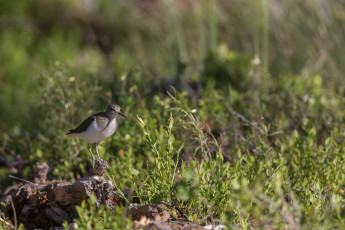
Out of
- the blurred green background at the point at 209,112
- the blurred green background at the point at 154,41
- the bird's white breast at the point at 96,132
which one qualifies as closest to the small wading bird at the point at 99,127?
the bird's white breast at the point at 96,132

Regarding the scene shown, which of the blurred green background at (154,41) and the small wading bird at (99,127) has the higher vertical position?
the small wading bird at (99,127)

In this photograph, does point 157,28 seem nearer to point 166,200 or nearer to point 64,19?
point 64,19

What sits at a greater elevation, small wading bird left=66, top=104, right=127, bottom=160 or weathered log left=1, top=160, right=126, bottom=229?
small wading bird left=66, top=104, right=127, bottom=160

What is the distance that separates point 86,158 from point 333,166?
199 centimetres

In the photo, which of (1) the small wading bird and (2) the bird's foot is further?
(1) the small wading bird

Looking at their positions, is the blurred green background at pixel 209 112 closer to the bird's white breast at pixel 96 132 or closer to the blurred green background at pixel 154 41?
the blurred green background at pixel 154 41

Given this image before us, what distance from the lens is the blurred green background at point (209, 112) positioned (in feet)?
9.91

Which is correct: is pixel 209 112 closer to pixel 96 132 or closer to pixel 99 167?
pixel 96 132

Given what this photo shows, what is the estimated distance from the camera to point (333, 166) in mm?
3355

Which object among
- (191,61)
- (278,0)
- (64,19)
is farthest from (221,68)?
(64,19)

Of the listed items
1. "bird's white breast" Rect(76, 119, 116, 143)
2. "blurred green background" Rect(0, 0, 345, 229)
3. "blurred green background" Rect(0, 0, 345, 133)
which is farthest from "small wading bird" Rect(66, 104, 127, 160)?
"blurred green background" Rect(0, 0, 345, 133)

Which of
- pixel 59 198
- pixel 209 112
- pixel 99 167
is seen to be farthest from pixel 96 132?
pixel 209 112

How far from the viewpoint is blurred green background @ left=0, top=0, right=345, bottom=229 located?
302 centimetres

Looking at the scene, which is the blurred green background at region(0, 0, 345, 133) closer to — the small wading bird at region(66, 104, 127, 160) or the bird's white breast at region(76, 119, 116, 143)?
the small wading bird at region(66, 104, 127, 160)
